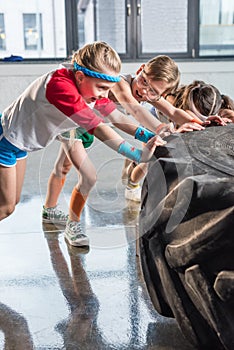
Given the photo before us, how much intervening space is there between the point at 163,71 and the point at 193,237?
1369 mm

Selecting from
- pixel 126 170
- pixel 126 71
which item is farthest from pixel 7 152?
pixel 126 71

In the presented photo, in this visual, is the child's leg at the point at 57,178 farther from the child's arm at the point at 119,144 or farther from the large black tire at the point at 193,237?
the large black tire at the point at 193,237

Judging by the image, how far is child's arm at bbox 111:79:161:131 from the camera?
97.0 inches

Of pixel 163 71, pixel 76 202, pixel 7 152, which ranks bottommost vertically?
pixel 76 202

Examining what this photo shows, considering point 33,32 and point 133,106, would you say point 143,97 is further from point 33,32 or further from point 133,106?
point 33,32

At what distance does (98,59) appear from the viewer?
6.93 ft

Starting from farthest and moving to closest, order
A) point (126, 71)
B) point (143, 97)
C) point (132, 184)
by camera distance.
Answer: point (126, 71) < point (132, 184) < point (143, 97)

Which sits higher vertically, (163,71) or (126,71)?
(163,71)

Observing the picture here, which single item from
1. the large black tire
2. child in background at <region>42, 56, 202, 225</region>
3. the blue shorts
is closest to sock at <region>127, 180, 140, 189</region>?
child in background at <region>42, 56, 202, 225</region>

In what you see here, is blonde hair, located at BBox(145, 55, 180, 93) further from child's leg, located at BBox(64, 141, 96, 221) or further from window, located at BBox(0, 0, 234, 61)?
window, located at BBox(0, 0, 234, 61)

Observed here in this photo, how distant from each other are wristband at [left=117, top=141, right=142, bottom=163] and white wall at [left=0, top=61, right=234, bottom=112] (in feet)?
15.4

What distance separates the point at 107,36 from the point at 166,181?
553 cm

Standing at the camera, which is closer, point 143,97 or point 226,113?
point 143,97

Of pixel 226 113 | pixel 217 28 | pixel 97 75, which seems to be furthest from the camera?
pixel 217 28
